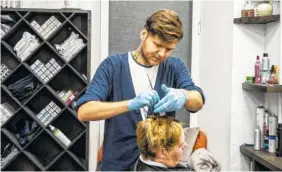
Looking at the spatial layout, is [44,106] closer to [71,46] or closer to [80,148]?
[80,148]

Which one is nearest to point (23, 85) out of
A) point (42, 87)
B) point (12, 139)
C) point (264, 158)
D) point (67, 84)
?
point (42, 87)

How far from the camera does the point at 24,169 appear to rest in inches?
138

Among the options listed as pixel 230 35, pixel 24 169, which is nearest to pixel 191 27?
pixel 230 35

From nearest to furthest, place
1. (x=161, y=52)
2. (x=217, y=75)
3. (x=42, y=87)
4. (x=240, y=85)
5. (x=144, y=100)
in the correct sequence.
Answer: (x=144, y=100), (x=161, y=52), (x=240, y=85), (x=217, y=75), (x=42, y=87)

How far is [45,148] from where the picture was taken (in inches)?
140

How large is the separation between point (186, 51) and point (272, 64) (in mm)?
936

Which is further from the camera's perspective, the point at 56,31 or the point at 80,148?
the point at 80,148

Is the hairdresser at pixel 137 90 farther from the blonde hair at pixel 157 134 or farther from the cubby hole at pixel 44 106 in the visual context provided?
the cubby hole at pixel 44 106

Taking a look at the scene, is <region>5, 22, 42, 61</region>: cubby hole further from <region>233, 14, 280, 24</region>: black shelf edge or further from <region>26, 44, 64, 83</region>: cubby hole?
<region>233, 14, 280, 24</region>: black shelf edge

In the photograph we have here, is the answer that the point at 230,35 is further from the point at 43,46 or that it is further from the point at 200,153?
the point at 43,46

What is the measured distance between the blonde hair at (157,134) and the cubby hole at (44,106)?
1.98 meters

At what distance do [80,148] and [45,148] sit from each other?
347 mm

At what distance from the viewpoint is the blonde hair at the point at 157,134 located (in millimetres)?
1591

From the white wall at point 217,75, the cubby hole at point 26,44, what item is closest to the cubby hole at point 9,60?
the cubby hole at point 26,44
